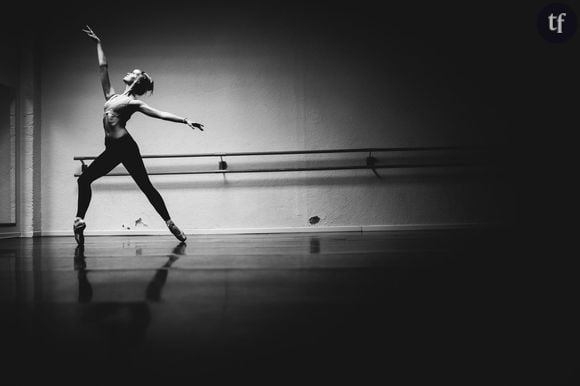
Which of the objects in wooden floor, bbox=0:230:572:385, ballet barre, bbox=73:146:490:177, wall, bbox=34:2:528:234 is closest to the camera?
wooden floor, bbox=0:230:572:385

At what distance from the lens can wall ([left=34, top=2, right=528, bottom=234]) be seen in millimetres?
3908

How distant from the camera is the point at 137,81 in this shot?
8.63 feet

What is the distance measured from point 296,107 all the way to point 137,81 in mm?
1821

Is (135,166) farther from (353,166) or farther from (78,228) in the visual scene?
(353,166)

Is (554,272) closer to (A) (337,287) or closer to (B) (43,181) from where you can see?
(A) (337,287)

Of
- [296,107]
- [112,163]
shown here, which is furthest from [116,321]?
[296,107]

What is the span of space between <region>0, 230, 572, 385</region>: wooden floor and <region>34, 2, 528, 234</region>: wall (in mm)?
2512

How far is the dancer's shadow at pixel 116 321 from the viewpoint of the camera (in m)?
0.61

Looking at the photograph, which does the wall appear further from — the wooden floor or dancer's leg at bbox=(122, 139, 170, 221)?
the wooden floor

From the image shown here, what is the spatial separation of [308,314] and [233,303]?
0.21 meters

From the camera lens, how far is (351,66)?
4.00 meters

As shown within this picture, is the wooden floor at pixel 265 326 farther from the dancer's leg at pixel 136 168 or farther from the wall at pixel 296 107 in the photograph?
the wall at pixel 296 107

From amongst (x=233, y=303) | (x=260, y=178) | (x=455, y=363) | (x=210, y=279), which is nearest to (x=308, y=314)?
(x=233, y=303)

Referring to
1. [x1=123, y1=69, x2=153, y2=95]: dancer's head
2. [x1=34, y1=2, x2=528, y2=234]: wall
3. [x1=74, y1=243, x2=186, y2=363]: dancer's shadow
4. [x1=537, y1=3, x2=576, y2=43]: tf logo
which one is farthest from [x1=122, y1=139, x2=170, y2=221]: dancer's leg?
[x1=537, y1=3, x2=576, y2=43]: tf logo
